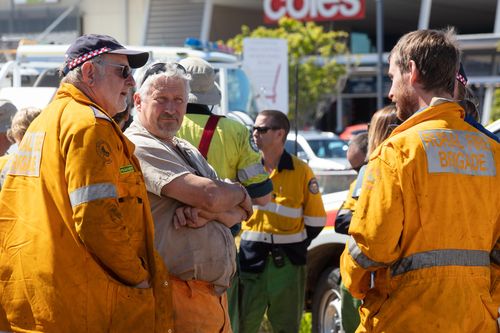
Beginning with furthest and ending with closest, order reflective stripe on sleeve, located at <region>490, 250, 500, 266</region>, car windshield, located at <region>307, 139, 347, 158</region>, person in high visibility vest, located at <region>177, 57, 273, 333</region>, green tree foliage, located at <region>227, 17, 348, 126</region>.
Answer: green tree foliage, located at <region>227, 17, 348, 126</region>
car windshield, located at <region>307, 139, 347, 158</region>
person in high visibility vest, located at <region>177, 57, 273, 333</region>
reflective stripe on sleeve, located at <region>490, 250, 500, 266</region>

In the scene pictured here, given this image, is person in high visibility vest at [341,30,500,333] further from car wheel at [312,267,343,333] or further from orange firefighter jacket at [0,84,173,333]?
car wheel at [312,267,343,333]

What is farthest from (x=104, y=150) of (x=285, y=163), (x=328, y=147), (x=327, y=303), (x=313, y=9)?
(x=313, y=9)

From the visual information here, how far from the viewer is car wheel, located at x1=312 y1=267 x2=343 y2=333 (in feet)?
24.3

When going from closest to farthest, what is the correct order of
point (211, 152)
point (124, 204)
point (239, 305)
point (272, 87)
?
point (124, 204)
point (211, 152)
point (239, 305)
point (272, 87)

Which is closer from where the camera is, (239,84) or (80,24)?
(239,84)

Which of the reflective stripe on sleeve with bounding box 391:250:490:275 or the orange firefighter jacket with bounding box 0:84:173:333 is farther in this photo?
the reflective stripe on sleeve with bounding box 391:250:490:275

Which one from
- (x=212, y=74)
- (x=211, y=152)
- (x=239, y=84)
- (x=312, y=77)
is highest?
(x=212, y=74)

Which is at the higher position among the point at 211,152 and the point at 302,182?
the point at 211,152

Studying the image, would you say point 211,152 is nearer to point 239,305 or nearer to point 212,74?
point 212,74

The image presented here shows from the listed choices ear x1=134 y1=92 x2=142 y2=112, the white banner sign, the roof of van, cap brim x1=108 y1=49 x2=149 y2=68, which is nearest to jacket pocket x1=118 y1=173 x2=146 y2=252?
cap brim x1=108 y1=49 x2=149 y2=68

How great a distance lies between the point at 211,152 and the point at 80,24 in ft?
127

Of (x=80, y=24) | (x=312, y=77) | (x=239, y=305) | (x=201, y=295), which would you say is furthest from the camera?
(x=80, y=24)

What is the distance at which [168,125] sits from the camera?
4195 mm

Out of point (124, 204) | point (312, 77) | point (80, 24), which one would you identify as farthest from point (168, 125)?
point (80, 24)
